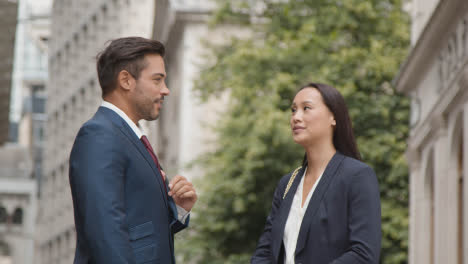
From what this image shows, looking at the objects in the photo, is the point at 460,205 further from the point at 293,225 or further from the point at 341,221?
the point at 341,221

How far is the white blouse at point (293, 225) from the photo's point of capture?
5004mm

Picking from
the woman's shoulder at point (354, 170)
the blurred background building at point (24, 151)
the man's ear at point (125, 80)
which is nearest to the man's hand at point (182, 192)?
the man's ear at point (125, 80)

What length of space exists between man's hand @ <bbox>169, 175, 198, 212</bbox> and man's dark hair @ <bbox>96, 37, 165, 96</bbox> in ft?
1.86

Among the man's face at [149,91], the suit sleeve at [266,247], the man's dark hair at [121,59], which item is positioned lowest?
the suit sleeve at [266,247]

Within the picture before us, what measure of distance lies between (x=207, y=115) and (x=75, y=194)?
29.8m

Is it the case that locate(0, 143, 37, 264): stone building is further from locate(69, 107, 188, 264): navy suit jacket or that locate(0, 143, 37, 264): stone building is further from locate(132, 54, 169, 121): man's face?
locate(69, 107, 188, 264): navy suit jacket

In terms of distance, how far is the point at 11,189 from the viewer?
89500mm

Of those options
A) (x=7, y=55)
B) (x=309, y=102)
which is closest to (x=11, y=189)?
(x=7, y=55)

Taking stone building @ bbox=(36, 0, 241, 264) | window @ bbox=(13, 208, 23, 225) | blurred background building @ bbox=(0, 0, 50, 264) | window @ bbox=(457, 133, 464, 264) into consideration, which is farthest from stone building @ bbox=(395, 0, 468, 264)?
window @ bbox=(13, 208, 23, 225)

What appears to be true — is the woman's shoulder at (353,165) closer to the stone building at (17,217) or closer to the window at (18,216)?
the stone building at (17,217)

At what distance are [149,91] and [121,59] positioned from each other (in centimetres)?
21

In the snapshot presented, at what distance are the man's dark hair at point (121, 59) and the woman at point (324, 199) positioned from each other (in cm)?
96

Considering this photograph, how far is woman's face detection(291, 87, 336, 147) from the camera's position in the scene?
203 inches

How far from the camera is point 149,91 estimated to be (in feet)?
15.6
